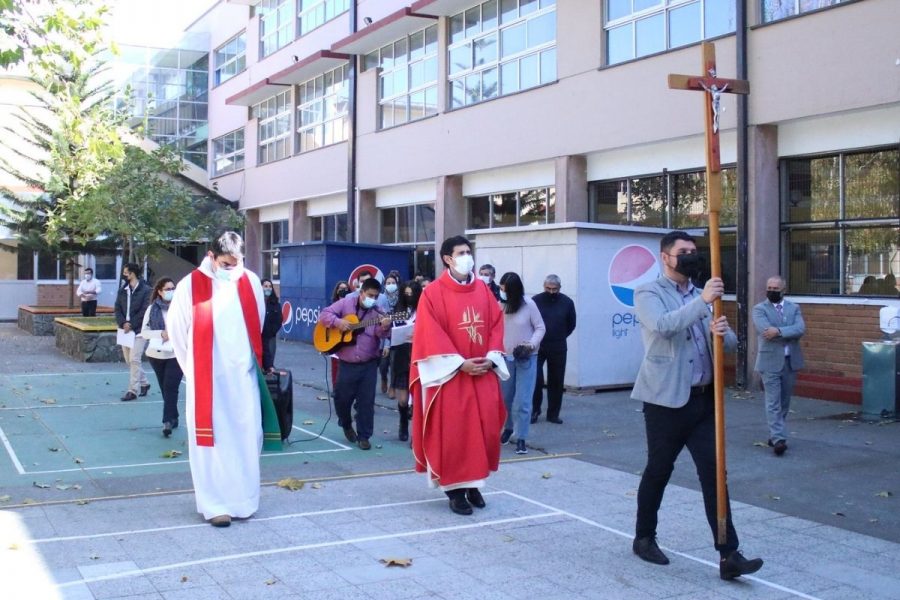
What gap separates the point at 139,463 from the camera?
30.6ft

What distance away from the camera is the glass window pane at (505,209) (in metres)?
20.8

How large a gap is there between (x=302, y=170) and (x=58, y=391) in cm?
1613

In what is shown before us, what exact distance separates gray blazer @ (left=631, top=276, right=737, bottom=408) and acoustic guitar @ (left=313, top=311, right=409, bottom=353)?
4.45 m

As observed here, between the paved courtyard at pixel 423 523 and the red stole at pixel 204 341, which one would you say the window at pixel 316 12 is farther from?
the red stole at pixel 204 341

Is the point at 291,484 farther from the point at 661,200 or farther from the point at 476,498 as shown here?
the point at 661,200

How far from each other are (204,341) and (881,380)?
8721 millimetres

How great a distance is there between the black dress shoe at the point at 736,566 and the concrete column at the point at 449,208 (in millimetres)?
16769

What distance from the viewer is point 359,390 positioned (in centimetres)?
1001

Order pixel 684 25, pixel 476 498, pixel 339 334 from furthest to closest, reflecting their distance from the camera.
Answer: pixel 684 25 → pixel 339 334 → pixel 476 498

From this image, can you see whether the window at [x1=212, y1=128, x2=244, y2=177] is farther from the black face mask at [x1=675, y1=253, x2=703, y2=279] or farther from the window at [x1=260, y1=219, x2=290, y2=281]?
the black face mask at [x1=675, y1=253, x2=703, y2=279]

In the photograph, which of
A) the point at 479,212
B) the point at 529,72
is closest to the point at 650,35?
the point at 529,72

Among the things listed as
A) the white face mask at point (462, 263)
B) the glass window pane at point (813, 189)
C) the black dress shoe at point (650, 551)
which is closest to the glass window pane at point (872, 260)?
the glass window pane at point (813, 189)

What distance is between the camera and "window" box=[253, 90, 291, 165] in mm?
31344

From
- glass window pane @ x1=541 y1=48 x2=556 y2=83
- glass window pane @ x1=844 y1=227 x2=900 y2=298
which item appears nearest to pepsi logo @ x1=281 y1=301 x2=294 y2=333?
glass window pane @ x1=541 y1=48 x2=556 y2=83
